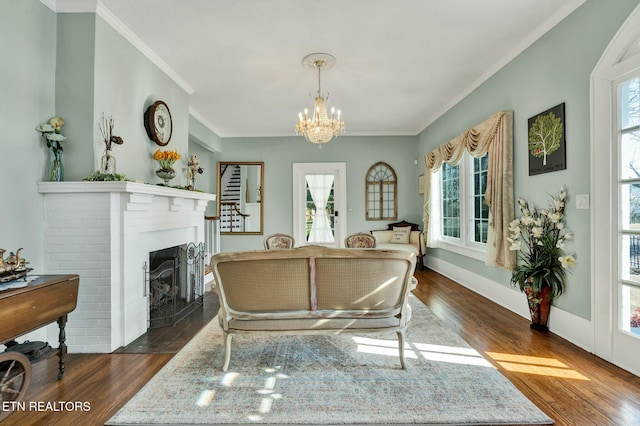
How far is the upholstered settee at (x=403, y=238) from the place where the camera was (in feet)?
19.3

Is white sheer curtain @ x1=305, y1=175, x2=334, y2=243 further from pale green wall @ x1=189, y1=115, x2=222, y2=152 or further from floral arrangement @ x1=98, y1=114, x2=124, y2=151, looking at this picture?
floral arrangement @ x1=98, y1=114, x2=124, y2=151

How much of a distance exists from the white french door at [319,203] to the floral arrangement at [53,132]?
4.37m

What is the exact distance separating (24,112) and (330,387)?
2.89 m

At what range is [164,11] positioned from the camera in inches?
101

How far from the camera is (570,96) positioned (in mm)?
2576

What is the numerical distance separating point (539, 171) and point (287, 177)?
4580 millimetres

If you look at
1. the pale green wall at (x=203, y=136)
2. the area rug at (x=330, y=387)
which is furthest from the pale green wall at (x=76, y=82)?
the pale green wall at (x=203, y=136)

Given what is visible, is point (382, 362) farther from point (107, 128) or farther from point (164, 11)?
point (164, 11)

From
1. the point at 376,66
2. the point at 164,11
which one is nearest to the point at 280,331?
the point at 164,11

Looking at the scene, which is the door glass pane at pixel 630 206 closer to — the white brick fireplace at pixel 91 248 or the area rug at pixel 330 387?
the area rug at pixel 330 387

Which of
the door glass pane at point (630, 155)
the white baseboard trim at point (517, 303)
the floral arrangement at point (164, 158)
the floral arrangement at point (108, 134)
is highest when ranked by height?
the floral arrangement at point (108, 134)

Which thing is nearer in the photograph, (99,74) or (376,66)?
(99,74)

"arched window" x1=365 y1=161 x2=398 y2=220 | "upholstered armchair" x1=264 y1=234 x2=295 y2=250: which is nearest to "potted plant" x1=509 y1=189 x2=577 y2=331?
"upholstered armchair" x1=264 y1=234 x2=295 y2=250

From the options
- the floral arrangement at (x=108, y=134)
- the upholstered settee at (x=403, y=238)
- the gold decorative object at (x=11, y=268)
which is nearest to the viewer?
the gold decorative object at (x=11, y=268)
